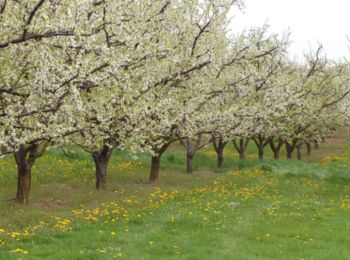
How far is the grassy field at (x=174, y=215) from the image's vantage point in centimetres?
1346

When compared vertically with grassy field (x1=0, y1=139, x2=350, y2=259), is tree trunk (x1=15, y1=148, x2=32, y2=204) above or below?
above

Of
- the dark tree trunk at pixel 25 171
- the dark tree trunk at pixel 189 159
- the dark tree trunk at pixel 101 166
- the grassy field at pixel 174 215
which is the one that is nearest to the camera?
the grassy field at pixel 174 215

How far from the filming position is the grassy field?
13.5 meters

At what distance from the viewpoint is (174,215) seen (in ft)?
60.1

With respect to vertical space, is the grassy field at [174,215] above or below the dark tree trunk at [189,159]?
below

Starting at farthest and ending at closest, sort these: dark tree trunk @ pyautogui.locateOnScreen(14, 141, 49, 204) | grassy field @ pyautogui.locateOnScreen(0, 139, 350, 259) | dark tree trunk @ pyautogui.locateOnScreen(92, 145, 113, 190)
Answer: dark tree trunk @ pyautogui.locateOnScreen(92, 145, 113, 190) → dark tree trunk @ pyautogui.locateOnScreen(14, 141, 49, 204) → grassy field @ pyautogui.locateOnScreen(0, 139, 350, 259)

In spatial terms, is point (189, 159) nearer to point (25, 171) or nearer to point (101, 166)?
point (101, 166)

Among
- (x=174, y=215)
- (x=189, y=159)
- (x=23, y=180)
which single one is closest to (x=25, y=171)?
(x=23, y=180)

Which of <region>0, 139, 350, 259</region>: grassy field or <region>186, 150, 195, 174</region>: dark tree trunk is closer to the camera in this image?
<region>0, 139, 350, 259</region>: grassy field

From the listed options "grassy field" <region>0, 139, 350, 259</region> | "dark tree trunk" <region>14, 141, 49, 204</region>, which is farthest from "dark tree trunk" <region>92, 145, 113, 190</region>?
"dark tree trunk" <region>14, 141, 49, 204</region>

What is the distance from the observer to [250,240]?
597 inches

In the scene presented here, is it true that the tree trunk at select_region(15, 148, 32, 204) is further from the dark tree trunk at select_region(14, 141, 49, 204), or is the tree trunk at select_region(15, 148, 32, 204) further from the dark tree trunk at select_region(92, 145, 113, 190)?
the dark tree trunk at select_region(92, 145, 113, 190)

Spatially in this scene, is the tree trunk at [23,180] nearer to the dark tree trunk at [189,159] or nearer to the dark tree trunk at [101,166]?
the dark tree trunk at [101,166]

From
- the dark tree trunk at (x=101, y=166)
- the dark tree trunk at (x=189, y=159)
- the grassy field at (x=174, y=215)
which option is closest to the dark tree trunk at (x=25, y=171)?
the grassy field at (x=174, y=215)
